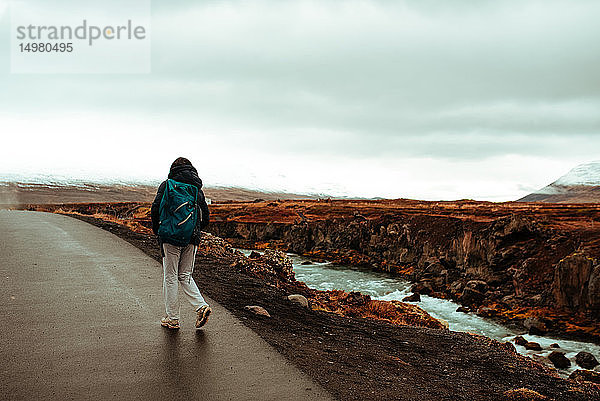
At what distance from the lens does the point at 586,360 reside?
15.3 m

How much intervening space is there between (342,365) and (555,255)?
24367 millimetres

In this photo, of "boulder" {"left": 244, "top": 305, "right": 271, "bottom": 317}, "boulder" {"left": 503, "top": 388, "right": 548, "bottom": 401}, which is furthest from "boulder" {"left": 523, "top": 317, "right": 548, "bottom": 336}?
"boulder" {"left": 244, "top": 305, "right": 271, "bottom": 317}

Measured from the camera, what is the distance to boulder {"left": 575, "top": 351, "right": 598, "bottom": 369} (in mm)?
15086

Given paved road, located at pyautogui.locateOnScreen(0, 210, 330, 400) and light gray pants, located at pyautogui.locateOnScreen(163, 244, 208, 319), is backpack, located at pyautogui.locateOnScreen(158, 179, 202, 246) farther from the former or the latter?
paved road, located at pyautogui.locateOnScreen(0, 210, 330, 400)

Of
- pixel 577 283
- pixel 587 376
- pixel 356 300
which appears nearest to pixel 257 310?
pixel 356 300

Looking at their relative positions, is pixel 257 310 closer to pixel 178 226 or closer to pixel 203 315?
pixel 203 315

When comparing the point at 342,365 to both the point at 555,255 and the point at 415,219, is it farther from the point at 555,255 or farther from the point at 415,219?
the point at 415,219

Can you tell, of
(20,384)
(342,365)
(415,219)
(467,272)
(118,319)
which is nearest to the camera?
(20,384)

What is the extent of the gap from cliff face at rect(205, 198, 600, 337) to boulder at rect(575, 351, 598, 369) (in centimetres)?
383

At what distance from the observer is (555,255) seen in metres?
26.1

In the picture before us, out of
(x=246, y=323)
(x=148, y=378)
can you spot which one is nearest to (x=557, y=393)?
(x=246, y=323)

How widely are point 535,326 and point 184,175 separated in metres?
18.3

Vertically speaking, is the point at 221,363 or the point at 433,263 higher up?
the point at 221,363

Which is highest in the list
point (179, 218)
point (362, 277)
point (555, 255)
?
point (179, 218)
